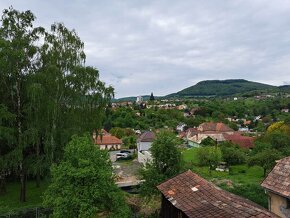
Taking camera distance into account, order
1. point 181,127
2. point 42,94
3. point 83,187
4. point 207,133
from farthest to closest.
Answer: point 181,127 → point 207,133 → point 42,94 → point 83,187

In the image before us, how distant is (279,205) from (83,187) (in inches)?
393

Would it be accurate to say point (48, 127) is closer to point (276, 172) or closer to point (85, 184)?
point (85, 184)

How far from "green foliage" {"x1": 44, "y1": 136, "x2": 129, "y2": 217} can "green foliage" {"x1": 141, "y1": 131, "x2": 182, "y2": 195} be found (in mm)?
6307

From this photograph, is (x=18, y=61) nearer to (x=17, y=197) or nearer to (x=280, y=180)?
(x=17, y=197)

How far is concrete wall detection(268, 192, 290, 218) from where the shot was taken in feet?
53.3

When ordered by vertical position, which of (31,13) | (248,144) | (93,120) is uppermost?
(31,13)

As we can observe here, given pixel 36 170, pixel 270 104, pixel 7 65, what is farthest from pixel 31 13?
pixel 270 104

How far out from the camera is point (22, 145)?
74.1 feet

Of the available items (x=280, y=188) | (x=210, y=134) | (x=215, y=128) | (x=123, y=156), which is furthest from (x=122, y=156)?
(x=280, y=188)

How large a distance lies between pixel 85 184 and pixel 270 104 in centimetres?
15250

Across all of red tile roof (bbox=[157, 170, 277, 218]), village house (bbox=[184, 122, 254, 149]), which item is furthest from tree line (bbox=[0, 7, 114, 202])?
village house (bbox=[184, 122, 254, 149])

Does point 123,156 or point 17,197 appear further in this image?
point 123,156

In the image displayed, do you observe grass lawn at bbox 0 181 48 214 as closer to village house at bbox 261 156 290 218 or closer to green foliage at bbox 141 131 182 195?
green foliage at bbox 141 131 182 195

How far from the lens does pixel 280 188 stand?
16.5 m
